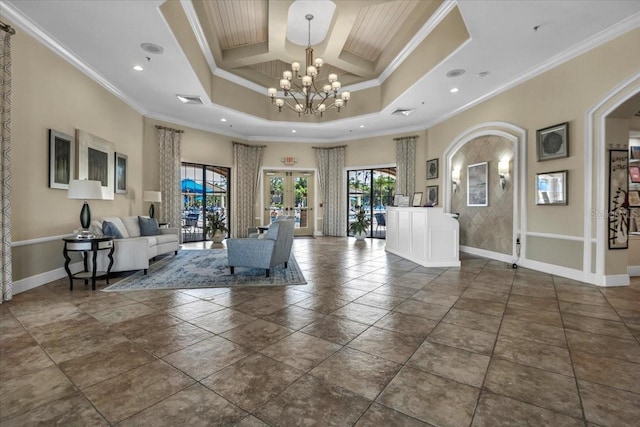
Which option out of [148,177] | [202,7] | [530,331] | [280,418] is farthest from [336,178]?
[280,418]

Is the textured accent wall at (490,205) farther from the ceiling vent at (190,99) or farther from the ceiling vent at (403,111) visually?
the ceiling vent at (190,99)

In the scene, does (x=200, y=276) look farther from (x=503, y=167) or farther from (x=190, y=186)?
(x=503, y=167)

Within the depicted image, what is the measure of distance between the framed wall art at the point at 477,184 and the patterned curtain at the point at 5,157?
7.89 metres

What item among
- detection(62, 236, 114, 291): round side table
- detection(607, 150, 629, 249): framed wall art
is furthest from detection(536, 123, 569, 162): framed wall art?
detection(62, 236, 114, 291): round side table

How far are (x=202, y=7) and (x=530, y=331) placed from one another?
665 cm

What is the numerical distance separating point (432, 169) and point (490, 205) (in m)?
2.33

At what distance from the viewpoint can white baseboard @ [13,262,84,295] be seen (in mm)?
3895

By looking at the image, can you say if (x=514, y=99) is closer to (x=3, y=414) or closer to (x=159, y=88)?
(x=159, y=88)

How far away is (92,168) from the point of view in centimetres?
541

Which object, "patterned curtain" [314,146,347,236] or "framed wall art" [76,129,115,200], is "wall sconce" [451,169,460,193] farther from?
"framed wall art" [76,129,115,200]

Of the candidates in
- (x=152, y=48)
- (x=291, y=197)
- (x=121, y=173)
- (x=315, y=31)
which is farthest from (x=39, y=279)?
(x=291, y=197)

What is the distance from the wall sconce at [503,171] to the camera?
6.04 m

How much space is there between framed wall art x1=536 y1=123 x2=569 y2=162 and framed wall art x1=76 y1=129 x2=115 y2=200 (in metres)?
7.20

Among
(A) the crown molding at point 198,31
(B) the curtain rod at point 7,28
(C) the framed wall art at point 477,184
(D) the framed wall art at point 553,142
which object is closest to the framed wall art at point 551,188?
(D) the framed wall art at point 553,142
